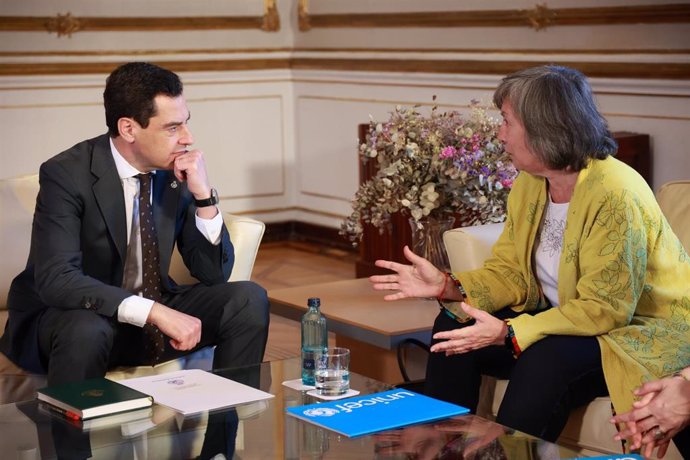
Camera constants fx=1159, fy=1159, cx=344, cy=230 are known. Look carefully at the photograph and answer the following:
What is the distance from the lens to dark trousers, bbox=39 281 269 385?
2793 mm

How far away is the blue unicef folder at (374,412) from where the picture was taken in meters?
2.20

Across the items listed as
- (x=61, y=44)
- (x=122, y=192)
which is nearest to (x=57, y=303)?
(x=122, y=192)

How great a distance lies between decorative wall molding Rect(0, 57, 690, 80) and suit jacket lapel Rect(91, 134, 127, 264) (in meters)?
2.41

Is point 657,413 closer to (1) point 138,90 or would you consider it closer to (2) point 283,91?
(1) point 138,90

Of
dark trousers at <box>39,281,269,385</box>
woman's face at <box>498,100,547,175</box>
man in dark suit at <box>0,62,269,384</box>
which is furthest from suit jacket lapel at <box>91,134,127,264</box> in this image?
woman's face at <box>498,100,547,175</box>

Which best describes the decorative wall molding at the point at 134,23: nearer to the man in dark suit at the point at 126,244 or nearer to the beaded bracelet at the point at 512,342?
the man in dark suit at the point at 126,244

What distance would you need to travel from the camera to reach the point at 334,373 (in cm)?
247

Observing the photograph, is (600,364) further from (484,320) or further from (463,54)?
(463,54)

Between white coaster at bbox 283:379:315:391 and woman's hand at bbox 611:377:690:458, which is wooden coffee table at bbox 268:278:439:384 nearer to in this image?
white coaster at bbox 283:379:315:391

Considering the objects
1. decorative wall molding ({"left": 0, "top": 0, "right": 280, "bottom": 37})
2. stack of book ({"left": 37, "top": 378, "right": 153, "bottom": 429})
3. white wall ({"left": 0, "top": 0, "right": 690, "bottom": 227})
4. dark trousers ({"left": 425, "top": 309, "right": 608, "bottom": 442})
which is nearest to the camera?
stack of book ({"left": 37, "top": 378, "right": 153, "bottom": 429})

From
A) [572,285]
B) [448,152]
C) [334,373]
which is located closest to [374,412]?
[334,373]

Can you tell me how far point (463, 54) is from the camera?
5.58m

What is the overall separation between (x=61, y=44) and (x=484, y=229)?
3587mm

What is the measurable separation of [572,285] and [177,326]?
0.95 meters
